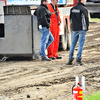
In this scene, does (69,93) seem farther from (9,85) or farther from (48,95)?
(9,85)

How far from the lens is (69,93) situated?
646 cm

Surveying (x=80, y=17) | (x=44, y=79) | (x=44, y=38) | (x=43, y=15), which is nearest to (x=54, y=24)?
(x=44, y=38)

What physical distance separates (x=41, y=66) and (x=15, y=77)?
166 cm

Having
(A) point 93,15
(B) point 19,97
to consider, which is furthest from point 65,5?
(A) point 93,15

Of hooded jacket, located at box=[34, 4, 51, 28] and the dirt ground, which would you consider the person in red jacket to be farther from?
the dirt ground

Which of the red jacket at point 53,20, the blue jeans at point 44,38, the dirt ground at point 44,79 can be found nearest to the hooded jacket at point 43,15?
the blue jeans at point 44,38

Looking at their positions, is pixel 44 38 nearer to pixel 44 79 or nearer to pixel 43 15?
pixel 43 15

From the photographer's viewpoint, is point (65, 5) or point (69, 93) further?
point (65, 5)

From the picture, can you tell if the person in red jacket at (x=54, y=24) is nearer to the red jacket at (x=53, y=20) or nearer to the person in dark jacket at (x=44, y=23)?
the red jacket at (x=53, y=20)

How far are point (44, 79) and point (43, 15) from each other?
131 inches

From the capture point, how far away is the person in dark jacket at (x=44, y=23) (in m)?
10.6

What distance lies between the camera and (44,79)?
776cm

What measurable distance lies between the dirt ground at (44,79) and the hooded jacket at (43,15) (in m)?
1.23

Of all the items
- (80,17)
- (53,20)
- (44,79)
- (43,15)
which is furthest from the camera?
(53,20)
